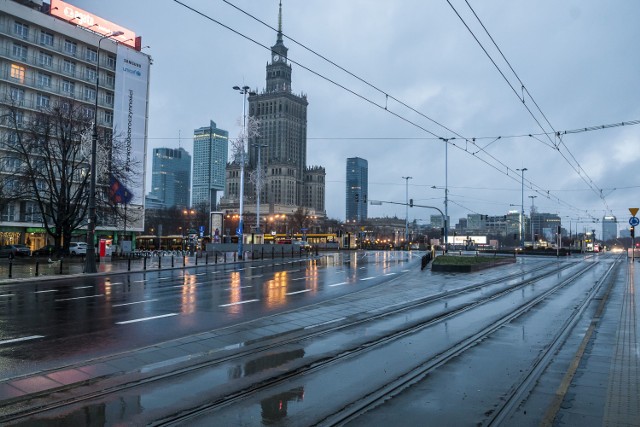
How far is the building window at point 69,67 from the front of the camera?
225 feet

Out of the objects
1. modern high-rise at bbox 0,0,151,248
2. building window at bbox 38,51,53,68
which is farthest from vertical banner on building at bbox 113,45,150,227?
building window at bbox 38,51,53,68

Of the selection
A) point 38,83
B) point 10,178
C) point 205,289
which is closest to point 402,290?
point 205,289

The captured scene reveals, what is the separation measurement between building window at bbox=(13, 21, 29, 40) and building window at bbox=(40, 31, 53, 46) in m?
A: 1.88

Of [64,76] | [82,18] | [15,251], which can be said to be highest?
[82,18]

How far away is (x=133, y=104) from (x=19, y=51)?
16.0 m

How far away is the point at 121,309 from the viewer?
1479 cm

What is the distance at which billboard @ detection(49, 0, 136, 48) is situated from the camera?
223 feet

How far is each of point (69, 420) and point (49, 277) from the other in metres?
22.4

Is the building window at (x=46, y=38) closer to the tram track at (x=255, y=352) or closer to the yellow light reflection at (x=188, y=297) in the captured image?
the yellow light reflection at (x=188, y=297)

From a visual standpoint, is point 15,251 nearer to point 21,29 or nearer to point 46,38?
point 21,29

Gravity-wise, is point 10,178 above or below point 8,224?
above

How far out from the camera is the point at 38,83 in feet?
214

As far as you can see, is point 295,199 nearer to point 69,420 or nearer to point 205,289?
point 205,289

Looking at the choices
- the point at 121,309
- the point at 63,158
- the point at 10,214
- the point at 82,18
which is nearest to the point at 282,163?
the point at 82,18
